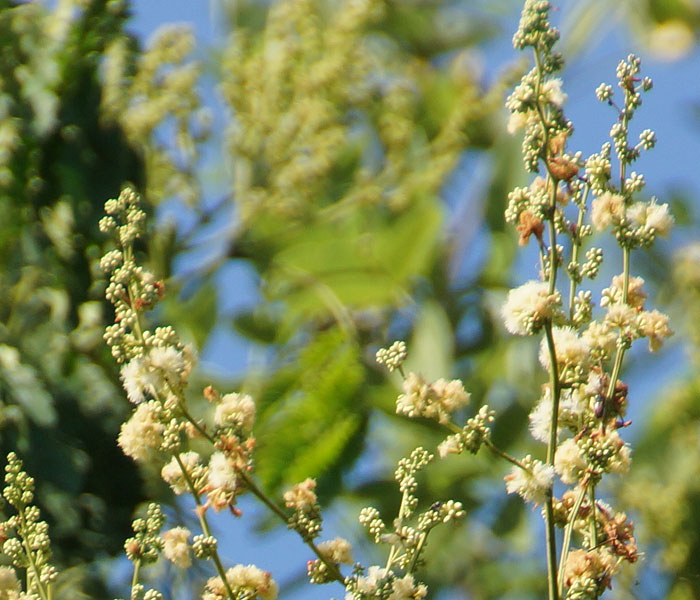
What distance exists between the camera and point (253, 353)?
7.00 ft

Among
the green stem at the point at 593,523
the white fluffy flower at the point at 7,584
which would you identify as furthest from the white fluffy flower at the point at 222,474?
the green stem at the point at 593,523

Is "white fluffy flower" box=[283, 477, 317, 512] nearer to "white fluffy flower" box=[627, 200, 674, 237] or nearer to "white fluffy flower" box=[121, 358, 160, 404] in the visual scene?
"white fluffy flower" box=[121, 358, 160, 404]

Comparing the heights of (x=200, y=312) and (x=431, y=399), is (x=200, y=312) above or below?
above

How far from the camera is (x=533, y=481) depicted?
1.12 m

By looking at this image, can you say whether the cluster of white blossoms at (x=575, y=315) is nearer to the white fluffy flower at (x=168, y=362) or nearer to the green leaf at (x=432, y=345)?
the white fluffy flower at (x=168, y=362)

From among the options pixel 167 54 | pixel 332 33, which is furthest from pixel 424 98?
pixel 167 54

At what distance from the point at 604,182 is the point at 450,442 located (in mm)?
286

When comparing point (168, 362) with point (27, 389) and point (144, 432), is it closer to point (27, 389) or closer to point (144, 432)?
point (144, 432)

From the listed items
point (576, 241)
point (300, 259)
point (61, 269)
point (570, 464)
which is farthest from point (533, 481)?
point (300, 259)

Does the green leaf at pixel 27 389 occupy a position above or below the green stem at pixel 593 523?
above

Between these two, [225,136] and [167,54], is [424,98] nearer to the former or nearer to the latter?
[225,136]

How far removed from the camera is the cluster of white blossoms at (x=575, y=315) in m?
1.13

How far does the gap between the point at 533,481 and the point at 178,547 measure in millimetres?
330

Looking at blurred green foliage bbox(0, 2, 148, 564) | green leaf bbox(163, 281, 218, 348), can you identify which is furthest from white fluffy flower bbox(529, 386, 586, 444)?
green leaf bbox(163, 281, 218, 348)
